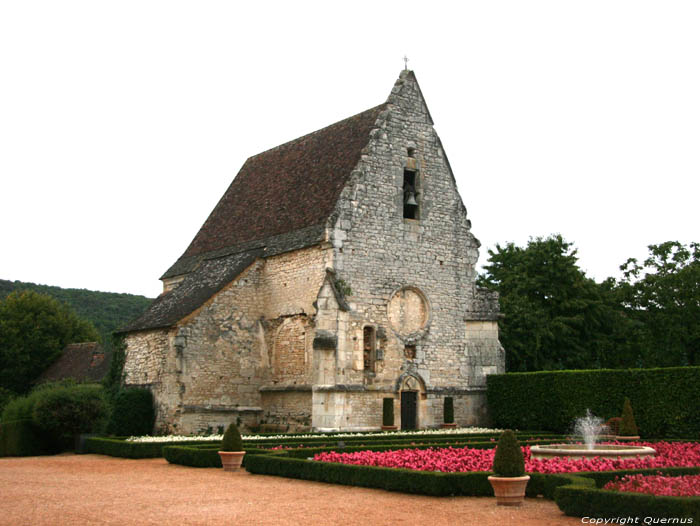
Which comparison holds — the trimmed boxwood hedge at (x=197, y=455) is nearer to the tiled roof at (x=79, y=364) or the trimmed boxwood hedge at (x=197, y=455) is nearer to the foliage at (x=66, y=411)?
the foliage at (x=66, y=411)

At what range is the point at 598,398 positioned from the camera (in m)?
27.0

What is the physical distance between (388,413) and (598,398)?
7.01 metres

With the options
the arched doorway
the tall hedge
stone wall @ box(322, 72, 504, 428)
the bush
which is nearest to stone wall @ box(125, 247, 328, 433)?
the bush

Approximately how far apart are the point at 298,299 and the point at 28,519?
1736 centimetres

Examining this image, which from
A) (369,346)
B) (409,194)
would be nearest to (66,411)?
(369,346)

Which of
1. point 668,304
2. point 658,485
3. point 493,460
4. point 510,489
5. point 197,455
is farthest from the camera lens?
point 668,304

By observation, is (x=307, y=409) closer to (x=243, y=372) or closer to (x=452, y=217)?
(x=243, y=372)

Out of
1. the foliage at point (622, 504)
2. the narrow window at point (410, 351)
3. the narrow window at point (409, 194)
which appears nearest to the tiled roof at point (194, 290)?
the narrow window at point (409, 194)

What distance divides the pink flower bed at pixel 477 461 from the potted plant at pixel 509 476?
1689 mm

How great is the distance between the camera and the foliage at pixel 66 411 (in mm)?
24625

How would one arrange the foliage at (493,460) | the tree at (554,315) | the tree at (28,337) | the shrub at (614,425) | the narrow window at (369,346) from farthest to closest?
1. the tree at (28,337)
2. the tree at (554,315)
3. the narrow window at (369,346)
4. the shrub at (614,425)
5. the foliage at (493,460)

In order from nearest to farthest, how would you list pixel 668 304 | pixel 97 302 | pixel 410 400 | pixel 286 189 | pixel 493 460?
1. pixel 493 460
2. pixel 410 400
3. pixel 286 189
4. pixel 668 304
5. pixel 97 302

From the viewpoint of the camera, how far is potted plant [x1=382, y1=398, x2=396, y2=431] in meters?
27.5

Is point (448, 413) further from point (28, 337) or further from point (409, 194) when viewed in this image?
point (28, 337)
